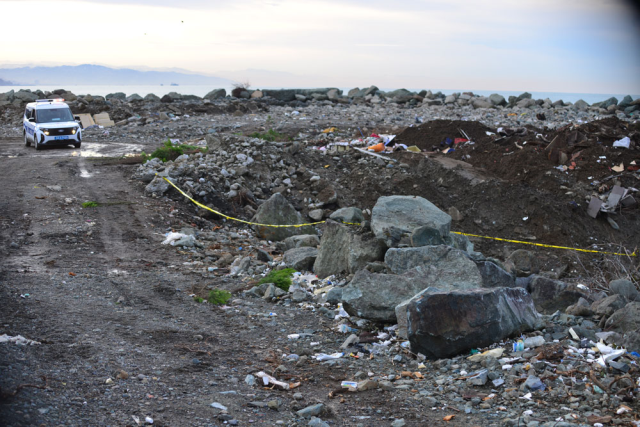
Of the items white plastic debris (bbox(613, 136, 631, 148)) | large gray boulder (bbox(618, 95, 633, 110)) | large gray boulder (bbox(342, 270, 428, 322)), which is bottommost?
large gray boulder (bbox(342, 270, 428, 322))

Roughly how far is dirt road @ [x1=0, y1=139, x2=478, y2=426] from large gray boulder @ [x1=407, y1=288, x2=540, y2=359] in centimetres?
60

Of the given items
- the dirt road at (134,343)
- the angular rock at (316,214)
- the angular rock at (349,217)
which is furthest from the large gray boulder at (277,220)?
the dirt road at (134,343)

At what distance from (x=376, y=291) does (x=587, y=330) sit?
2.24 m

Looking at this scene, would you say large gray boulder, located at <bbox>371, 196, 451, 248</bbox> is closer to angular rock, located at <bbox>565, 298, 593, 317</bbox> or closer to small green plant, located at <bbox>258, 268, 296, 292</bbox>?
small green plant, located at <bbox>258, 268, 296, 292</bbox>

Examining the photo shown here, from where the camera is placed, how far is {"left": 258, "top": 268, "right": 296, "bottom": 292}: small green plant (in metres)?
7.54

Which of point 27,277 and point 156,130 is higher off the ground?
point 156,130

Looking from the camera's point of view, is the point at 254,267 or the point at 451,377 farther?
Answer: the point at 254,267

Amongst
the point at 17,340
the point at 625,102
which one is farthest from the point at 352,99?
the point at 17,340

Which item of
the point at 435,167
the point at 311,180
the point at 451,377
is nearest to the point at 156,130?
the point at 311,180

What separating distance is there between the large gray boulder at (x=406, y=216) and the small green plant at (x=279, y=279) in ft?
4.98

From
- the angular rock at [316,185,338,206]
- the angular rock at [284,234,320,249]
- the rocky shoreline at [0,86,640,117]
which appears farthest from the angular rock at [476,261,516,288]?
the rocky shoreline at [0,86,640,117]

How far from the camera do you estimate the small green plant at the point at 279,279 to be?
7.54m

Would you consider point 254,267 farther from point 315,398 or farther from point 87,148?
point 87,148

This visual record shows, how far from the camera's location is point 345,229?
8.06 metres
